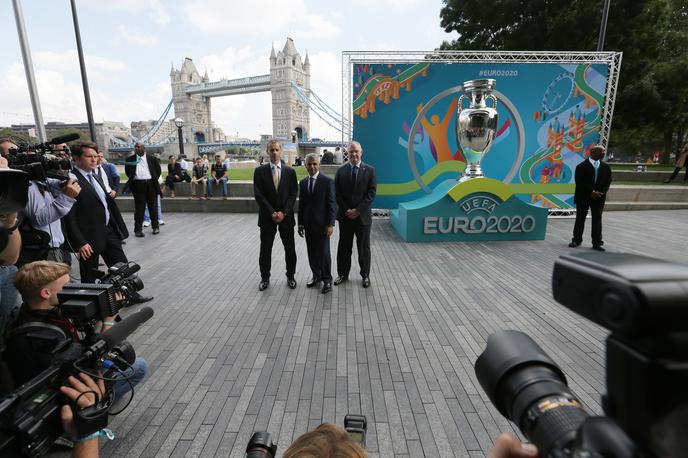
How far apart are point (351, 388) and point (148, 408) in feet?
4.69

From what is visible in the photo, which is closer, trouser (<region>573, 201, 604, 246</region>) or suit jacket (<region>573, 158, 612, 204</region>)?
suit jacket (<region>573, 158, 612, 204</region>)

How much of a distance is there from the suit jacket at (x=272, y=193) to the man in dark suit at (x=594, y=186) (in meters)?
5.10

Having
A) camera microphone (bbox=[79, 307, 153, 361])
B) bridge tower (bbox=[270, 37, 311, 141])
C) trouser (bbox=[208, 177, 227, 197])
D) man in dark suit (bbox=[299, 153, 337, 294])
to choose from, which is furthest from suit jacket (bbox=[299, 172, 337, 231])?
bridge tower (bbox=[270, 37, 311, 141])

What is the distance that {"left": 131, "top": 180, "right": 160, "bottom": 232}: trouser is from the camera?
282 inches

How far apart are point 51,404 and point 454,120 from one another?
9323 mm

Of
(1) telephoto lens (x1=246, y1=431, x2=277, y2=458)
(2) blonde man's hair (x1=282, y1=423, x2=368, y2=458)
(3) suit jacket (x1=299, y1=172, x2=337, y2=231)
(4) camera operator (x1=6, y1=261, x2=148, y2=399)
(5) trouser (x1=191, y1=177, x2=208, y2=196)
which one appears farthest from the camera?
(5) trouser (x1=191, y1=177, x2=208, y2=196)

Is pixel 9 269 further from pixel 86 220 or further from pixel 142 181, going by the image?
pixel 142 181

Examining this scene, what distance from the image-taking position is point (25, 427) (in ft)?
3.57

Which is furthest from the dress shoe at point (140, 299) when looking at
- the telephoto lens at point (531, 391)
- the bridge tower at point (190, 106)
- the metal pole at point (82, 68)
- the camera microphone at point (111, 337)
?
the bridge tower at point (190, 106)

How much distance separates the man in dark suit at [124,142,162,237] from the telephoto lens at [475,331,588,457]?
25.6ft

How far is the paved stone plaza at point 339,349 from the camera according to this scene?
7.29 ft

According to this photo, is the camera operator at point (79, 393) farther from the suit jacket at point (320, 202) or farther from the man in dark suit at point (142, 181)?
the man in dark suit at point (142, 181)

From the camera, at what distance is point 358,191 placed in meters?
4.59

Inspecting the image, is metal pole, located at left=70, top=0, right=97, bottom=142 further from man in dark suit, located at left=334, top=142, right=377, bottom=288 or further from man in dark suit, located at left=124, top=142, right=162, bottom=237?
man in dark suit, located at left=334, top=142, right=377, bottom=288
